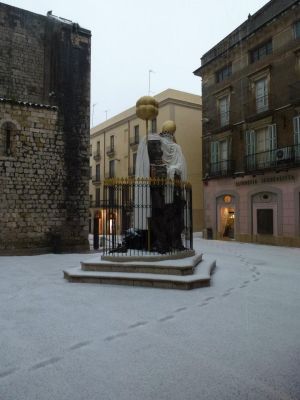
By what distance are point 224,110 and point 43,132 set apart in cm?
1231

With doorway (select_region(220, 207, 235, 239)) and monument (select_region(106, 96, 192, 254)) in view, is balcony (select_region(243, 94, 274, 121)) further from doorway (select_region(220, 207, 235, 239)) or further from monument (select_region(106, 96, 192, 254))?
monument (select_region(106, 96, 192, 254))

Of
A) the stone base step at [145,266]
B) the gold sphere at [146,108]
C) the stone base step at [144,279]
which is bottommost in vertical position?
the stone base step at [144,279]

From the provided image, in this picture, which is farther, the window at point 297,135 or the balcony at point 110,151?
the balcony at point 110,151

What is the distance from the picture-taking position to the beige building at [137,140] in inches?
1093

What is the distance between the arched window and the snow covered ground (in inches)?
302

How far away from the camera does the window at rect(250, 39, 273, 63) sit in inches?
719

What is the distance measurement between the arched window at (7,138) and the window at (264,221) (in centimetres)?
1299

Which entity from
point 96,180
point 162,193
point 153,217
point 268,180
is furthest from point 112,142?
point 153,217

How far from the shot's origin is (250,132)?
19.0m

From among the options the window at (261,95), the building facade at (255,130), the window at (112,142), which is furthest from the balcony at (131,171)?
the window at (261,95)

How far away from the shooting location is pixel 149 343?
11.8ft

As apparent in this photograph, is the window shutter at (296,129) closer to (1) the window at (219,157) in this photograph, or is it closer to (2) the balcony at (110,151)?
(1) the window at (219,157)

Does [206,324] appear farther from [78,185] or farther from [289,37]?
[289,37]

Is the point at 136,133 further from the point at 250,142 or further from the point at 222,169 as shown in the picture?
the point at 250,142
